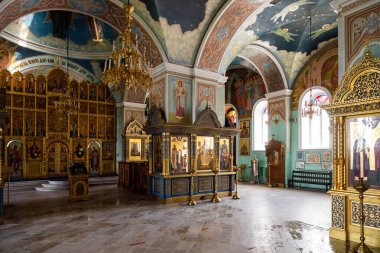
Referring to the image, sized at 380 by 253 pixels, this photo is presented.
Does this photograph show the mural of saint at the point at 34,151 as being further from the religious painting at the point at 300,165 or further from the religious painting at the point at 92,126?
the religious painting at the point at 300,165

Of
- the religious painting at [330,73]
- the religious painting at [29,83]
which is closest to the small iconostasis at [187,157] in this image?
the religious painting at [330,73]

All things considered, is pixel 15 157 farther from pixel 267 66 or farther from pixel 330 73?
pixel 330 73

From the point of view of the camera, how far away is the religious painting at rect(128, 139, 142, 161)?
1537cm

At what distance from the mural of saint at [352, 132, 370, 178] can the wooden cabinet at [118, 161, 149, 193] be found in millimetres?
7229

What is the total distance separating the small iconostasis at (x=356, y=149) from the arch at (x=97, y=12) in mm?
5854

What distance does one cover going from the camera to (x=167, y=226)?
6.26 meters

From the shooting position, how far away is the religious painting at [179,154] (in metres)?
9.33

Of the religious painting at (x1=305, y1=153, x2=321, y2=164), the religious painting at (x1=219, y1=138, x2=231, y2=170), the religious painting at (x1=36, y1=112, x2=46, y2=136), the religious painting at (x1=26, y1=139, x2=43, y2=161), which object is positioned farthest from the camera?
the religious painting at (x1=36, y1=112, x2=46, y2=136)

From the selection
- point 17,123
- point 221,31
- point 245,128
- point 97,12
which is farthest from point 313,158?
point 17,123

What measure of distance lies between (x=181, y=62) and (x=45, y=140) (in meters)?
9.27

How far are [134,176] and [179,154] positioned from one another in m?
3.69

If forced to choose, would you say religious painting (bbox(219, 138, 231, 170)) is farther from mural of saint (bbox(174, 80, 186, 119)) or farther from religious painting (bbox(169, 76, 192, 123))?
mural of saint (bbox(174, 80, 186, 119))

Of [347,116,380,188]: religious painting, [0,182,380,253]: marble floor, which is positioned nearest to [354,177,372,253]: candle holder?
[0,182,380,253]: marble floor

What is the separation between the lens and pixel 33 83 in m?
14.8
